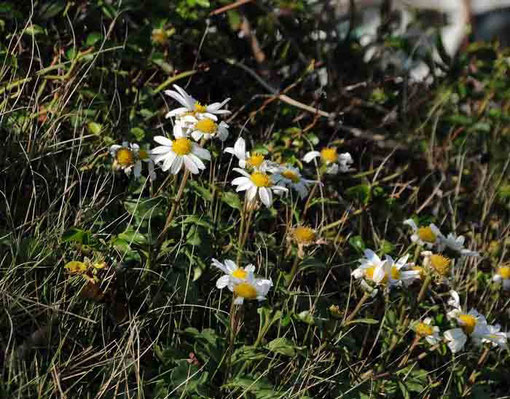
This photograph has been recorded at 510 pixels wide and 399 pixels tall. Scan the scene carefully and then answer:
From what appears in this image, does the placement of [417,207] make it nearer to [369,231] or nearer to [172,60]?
[369,231]

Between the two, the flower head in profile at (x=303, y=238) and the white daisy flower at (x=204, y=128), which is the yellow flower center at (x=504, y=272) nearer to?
the flower head in profile at (x=303, y=238)

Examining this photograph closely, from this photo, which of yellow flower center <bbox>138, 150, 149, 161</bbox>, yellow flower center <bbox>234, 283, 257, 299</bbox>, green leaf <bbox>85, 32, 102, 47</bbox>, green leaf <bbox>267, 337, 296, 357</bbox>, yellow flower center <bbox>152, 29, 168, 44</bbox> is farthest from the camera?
yellow flower center <bbox>152, 29, 168, 44</bbox>

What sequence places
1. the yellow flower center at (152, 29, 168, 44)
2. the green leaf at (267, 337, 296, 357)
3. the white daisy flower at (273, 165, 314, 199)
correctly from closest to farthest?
1. the green leaf at (267, 337, 296, 357)
2. the white daisy flower at (273, 165, 314, 199)
3. the yellow flower center at (152, 29, 168, 44)

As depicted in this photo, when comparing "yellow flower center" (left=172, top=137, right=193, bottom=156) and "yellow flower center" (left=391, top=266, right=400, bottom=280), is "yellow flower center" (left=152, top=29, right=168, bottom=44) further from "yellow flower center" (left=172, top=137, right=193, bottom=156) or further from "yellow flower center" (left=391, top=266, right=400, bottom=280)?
"yellow flower center" (left=391, top=266, right=400, bottom=280)

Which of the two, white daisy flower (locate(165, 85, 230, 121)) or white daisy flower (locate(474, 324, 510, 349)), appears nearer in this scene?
white daisy flower (locate(165, 85, 230, 121))

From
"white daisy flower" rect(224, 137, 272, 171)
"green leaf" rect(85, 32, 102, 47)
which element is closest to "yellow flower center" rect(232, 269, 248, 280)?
"white daisy flower" rect(224, 137, 272, 171)

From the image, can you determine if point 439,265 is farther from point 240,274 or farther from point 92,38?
point 92,38

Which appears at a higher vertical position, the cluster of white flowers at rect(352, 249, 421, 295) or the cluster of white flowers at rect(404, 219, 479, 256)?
the cluster of white flowers at rect(352, 249, 421, 295)

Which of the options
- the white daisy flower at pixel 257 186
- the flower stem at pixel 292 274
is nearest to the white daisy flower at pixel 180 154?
the white daisy flower at pixel 257 186

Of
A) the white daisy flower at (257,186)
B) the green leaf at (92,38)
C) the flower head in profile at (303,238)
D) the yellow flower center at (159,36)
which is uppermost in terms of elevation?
the white daisy flower at (257,186)
